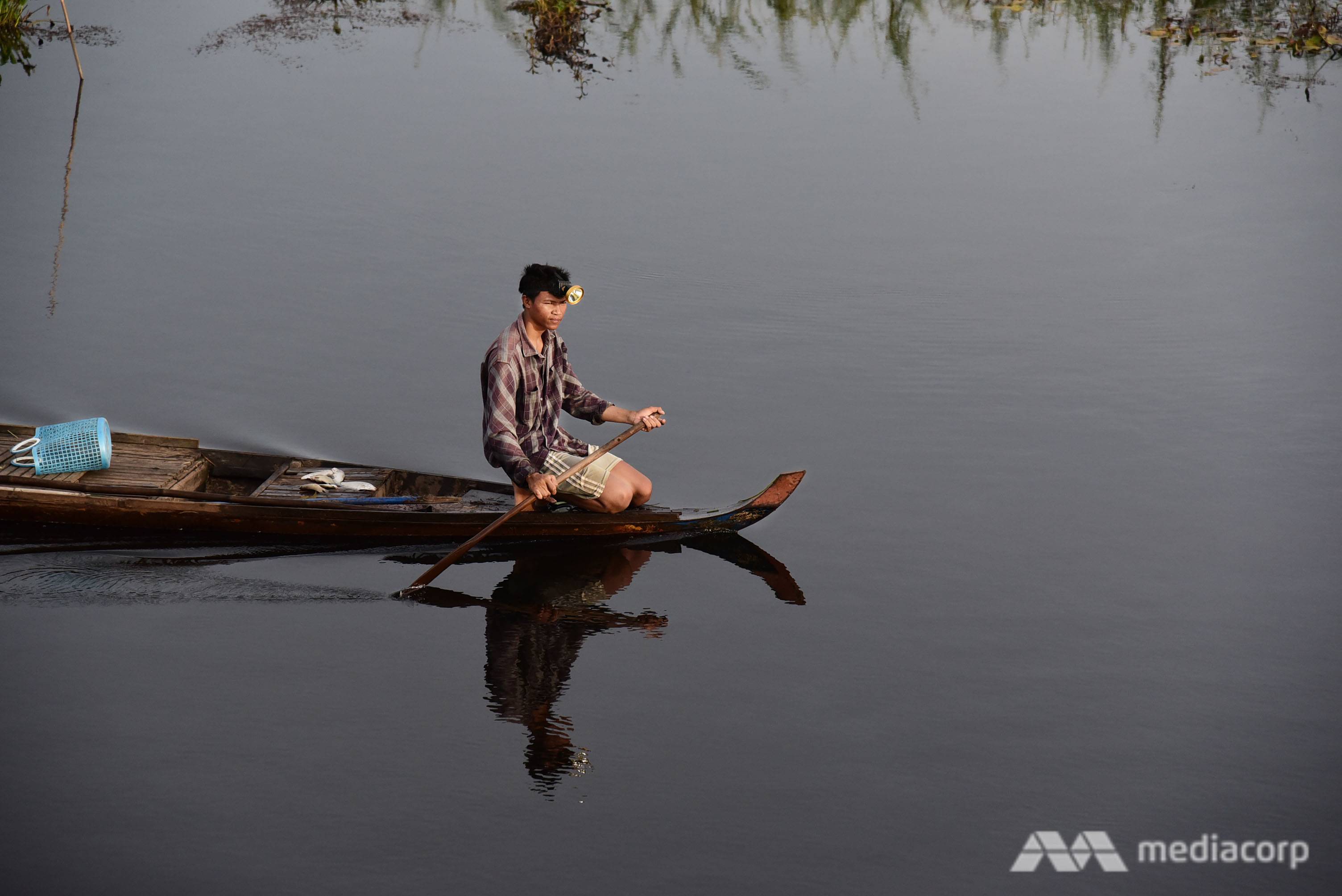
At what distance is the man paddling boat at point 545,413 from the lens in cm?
542

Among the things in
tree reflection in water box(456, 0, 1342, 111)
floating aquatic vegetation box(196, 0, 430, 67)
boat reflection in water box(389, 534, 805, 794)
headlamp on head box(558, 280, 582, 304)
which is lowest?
boat reflection in water box(389, 534, 805, 794)

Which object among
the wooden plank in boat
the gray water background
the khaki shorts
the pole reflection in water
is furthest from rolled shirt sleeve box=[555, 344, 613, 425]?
the pole reflection in water

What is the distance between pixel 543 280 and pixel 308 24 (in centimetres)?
1074

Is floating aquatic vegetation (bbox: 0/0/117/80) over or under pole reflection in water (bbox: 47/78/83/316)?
over

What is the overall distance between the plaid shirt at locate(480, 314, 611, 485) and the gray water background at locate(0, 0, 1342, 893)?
606 mm

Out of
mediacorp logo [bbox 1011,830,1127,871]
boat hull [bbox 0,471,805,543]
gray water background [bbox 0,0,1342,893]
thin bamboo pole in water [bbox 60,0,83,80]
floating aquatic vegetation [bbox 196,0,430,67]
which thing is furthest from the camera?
floating aquatic vegetation [bbox 196,0,430,67]

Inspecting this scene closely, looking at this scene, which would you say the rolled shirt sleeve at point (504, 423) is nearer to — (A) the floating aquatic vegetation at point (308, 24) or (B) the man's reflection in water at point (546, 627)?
A: (B) the man's reflection in water at point (546, 627)

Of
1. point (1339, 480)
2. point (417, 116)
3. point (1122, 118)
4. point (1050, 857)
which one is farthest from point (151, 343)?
point (1122, 118)

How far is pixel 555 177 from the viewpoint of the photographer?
10.6 metres

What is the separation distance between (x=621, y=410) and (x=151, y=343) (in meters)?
3.52

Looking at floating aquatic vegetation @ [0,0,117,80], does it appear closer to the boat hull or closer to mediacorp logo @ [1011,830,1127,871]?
the boat hull

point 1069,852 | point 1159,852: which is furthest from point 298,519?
point 1159,852

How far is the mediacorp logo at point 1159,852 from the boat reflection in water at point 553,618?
1.46m

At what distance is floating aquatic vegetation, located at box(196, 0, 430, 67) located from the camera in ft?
46.1
